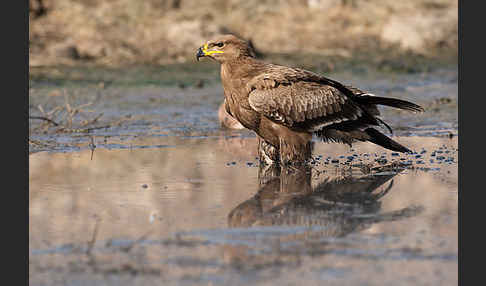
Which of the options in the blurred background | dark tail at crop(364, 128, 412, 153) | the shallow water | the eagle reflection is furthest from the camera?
the blurred background

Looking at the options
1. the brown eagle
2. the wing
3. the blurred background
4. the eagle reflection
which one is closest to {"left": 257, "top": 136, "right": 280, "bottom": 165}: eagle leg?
the brown eagle

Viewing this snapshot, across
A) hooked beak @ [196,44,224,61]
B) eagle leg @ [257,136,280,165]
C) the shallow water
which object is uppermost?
hooked beak @ [196,44,224,61]

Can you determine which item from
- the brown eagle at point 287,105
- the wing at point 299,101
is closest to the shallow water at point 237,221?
the brown eagle at point 287,105

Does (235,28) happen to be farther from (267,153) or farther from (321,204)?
(321,204)

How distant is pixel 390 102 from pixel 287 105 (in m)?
1.02

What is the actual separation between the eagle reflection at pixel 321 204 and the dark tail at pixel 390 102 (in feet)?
2.83

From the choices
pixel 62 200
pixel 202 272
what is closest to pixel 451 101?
pixel 62 200

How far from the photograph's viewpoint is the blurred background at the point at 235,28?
17.3 meters

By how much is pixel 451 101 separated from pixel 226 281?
31.6 ft

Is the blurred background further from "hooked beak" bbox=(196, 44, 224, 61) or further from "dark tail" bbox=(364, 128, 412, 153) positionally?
"dark tail" bbox=(364, 128, 412, 153)

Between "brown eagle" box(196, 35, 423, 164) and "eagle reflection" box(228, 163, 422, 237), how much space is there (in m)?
0.67

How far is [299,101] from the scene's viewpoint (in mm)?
8227

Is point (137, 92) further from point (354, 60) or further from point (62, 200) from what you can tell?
point (62, 200)

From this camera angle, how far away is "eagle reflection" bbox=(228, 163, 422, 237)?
5.64 m
